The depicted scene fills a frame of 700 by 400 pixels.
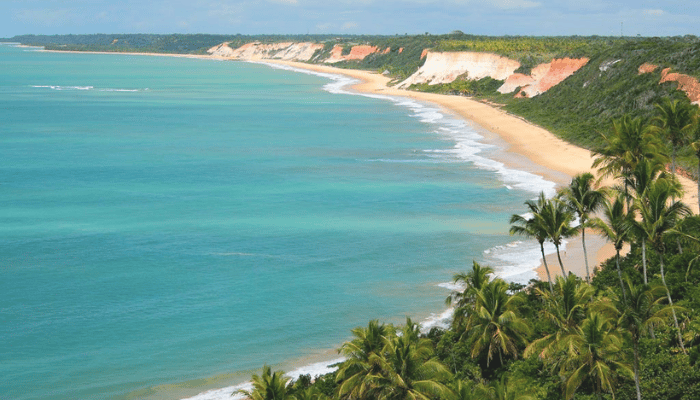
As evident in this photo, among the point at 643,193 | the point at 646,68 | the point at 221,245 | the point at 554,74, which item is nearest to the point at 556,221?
the point at 643,193

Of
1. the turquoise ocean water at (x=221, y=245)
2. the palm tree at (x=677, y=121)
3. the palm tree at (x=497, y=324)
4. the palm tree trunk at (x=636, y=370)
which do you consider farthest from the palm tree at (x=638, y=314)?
the palm tree at (x=677, y=121)

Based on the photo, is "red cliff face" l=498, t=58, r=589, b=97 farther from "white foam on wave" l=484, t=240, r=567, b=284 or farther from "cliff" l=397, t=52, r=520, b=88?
"white foam on wave" l=484, t=240, r=567, b=284

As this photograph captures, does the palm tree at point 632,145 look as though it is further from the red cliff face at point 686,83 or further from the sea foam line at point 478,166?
the red cliff face at point 686,83

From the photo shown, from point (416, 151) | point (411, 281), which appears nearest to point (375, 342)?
point (411, 281)

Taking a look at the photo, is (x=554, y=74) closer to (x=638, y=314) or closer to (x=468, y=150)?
(x=468, y=150)

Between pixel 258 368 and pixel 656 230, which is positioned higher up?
pixel 656 230

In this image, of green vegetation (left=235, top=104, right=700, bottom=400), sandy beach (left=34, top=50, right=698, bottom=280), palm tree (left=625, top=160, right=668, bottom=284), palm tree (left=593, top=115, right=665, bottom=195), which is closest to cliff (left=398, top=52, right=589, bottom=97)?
sandy beach (left=34, top=50, right=698, bottom=280)

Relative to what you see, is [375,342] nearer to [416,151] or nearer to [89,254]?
[89,254]
